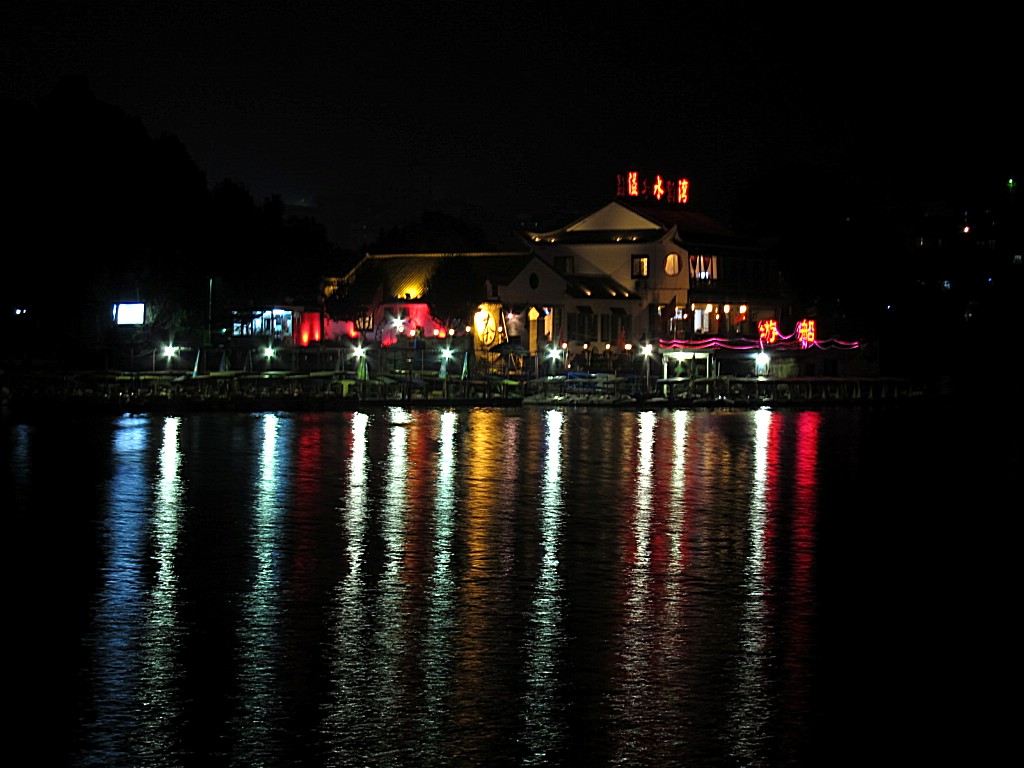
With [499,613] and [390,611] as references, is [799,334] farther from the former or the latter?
[390,611]

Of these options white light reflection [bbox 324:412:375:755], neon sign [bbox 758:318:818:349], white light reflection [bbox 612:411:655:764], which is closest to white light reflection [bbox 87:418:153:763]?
white light reflection [bbox 324:412:375:755]

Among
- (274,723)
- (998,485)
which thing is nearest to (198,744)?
(274,723)

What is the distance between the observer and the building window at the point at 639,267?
8025 cm

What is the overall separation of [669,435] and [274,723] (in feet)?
108

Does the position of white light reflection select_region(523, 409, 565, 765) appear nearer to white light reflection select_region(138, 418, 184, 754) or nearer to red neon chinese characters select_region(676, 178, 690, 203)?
white light reflection select_region(138, 418, 184, 754)

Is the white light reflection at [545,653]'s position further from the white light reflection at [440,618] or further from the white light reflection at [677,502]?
the white light reflection at [677,502]

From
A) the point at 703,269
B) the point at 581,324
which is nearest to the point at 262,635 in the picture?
the point at 581,324

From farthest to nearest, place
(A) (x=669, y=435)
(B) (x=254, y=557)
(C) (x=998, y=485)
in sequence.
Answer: (A) (x=669, y=435) → (C) (x=998, y=485) → (B) (x=254, y=557)

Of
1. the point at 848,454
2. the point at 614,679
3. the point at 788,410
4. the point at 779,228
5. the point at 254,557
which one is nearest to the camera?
the point at 614,679

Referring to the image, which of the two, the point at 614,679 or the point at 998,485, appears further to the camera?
the point at 998,485

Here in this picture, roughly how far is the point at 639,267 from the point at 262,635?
6692 centimetres

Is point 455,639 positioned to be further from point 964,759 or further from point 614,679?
point 964,759

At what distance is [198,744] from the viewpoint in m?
11.1

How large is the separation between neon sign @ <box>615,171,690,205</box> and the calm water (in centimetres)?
5764
